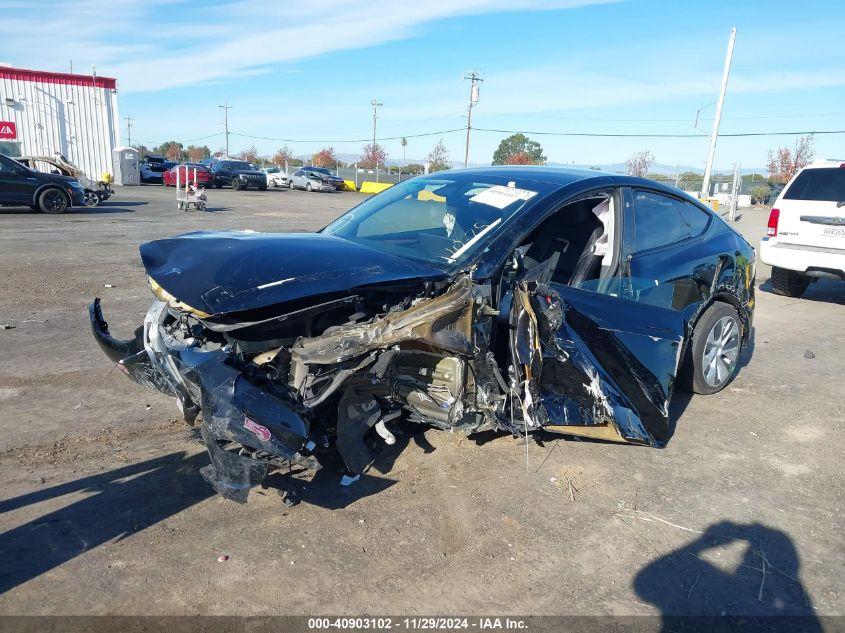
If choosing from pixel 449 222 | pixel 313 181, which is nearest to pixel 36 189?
Answer: pixel 449 222

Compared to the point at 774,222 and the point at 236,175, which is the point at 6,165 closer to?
the point at 774,222

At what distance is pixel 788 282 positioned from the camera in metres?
9.41

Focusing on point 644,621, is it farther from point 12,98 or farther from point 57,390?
point 12,98

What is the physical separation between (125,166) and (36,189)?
17.0m

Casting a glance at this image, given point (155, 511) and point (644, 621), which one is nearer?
point (644, 621)

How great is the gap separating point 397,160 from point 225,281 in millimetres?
79823

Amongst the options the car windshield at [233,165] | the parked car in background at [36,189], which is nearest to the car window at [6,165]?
the parked car in background at [36,189]

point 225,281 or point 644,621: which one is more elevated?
point 225,281

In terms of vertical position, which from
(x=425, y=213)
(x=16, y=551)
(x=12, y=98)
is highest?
(x=12, y=98)

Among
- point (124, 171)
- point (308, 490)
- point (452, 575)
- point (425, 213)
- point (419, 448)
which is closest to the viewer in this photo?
point (452, 575)

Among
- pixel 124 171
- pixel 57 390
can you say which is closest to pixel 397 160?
pixel 124 171

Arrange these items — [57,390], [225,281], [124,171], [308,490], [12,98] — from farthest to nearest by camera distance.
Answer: [124,171]
[12,98]
[57,390]
[308,490]
[225,281]

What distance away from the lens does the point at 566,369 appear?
139 inches

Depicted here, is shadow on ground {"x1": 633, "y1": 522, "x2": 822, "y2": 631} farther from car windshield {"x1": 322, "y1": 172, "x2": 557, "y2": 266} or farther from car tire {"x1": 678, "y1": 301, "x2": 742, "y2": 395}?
car windshield {"x1": 322, "y1": 172, "x2": 557, "y2": 266}
